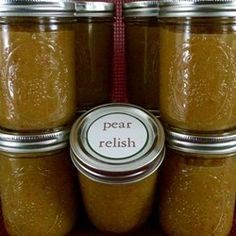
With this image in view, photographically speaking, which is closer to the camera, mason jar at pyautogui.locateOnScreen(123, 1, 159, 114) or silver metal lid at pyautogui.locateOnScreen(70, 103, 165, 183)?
silver metal lid at pyautogui.locateOnScreen(70, 103, 165, 183)

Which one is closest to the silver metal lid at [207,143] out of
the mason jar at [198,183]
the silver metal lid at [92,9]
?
the mason jar at [198,183]

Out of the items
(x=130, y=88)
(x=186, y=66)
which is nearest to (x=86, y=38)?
(x=130, y=88)

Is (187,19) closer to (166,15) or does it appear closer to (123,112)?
(166,15)

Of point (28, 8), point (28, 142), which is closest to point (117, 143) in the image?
point (28, 142)

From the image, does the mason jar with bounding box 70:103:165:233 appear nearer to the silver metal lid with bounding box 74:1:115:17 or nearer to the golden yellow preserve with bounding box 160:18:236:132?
the golden yellow preserve with bounding box 160:18:236:132

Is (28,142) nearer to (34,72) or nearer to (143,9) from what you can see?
(34,72)

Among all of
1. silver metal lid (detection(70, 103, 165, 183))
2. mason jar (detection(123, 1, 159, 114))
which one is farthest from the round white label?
mason jar (detection(123, 1, 159, 114))
